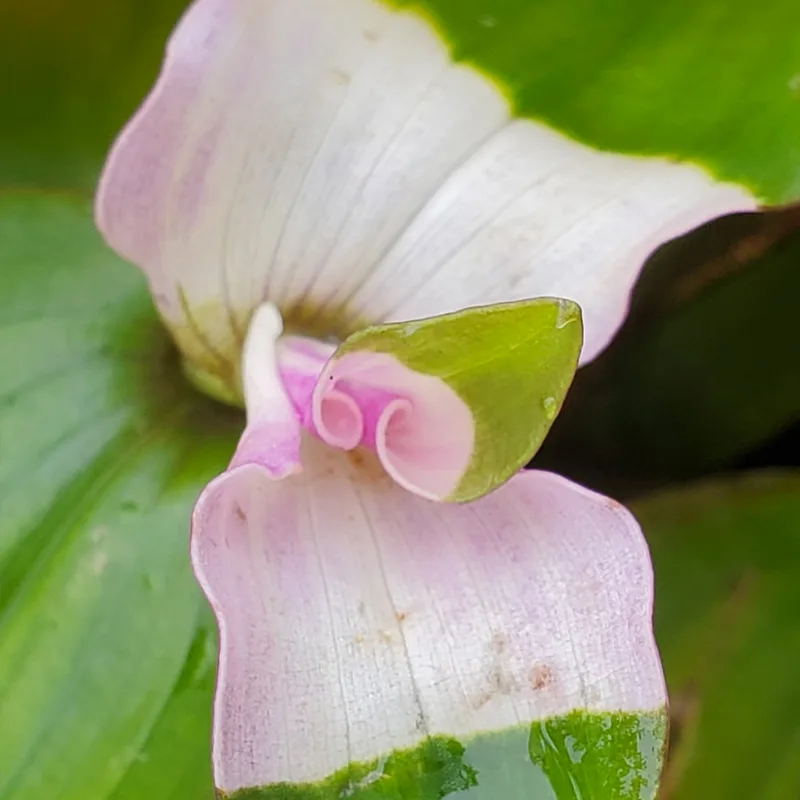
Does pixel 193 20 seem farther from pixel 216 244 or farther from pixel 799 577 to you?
pixel 799 577

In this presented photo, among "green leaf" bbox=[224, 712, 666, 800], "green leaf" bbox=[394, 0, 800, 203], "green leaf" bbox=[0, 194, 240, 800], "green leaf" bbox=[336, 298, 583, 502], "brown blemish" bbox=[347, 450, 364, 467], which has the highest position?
"green leaf" bbox=[394, 0, 800, 203]

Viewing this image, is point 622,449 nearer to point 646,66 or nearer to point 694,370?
point 694,370

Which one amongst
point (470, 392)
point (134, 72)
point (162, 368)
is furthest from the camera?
point (134, 72)

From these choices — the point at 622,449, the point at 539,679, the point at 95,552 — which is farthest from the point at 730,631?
the point at 95,552

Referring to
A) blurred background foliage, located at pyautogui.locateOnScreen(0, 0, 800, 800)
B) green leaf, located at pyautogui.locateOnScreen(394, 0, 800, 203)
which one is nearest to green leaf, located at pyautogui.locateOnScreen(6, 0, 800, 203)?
green leaf, located at pyautogui.locateOnScreen(394, 0, 800, 203)

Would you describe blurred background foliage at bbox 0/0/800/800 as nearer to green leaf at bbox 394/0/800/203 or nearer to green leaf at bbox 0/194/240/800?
green leaf at bbox 0/194/240/800

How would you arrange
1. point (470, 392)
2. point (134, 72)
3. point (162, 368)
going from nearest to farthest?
point (470, 392), point (162, 368), point (134, 72)

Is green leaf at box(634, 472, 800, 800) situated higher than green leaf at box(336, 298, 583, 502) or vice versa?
green leaf at box(336, 298, 583, 502)

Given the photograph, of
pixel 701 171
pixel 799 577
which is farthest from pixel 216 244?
pixel 799 577
